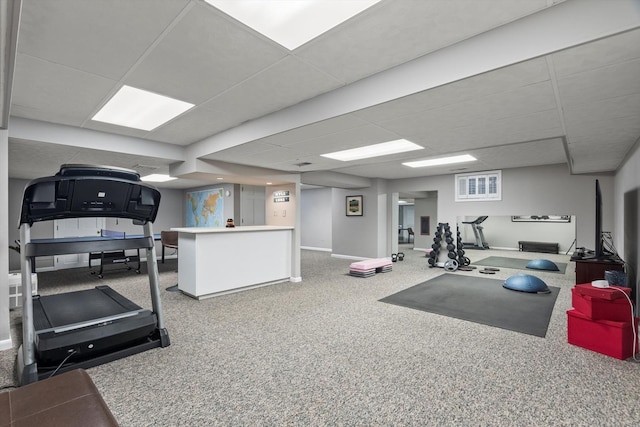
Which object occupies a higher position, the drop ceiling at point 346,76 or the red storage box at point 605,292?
the drop ceiling at point 346,76

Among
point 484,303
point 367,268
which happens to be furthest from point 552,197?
point 367,268

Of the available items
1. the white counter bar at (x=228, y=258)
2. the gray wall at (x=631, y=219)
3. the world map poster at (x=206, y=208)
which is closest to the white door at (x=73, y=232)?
the world map poster at (x=206, y=208)

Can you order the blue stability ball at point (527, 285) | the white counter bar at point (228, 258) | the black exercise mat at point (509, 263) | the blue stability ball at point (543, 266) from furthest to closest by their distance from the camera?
the black exercise mat at point (509, 263) < the blue stability ball at point (543, 266) < the blue stability ball at point (527, 285) < the white counter bar at point (228, 258)

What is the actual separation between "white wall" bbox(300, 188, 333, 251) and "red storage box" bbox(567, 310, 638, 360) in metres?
8.20

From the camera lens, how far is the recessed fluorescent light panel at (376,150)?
402 centimetres

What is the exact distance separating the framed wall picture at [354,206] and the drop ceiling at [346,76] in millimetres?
4713

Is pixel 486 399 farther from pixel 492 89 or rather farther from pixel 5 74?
pixel 5 74

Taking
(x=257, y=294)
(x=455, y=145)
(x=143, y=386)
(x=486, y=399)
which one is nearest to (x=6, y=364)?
(x=143, y=386)

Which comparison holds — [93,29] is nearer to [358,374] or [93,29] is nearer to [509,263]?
[358,374]

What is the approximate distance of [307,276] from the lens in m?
6.28

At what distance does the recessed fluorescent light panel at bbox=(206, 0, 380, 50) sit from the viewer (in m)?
1.58

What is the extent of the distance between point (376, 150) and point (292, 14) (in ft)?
9.80

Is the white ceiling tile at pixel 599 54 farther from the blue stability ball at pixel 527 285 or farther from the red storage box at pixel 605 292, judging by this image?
the blue stability ball at pixel 527 285

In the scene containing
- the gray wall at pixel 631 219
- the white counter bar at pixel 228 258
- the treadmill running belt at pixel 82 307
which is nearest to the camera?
the treadmill running belt at pixel 82 307
